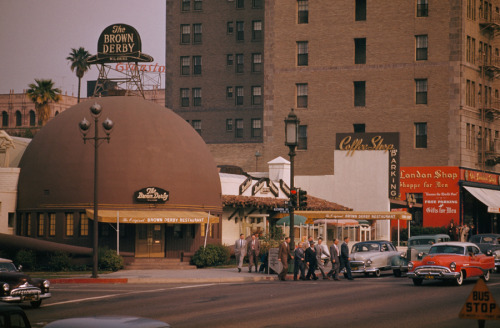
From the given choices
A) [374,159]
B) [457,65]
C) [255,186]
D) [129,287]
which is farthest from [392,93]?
[129,287]

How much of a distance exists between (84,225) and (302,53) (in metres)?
36.5

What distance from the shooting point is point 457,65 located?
70125mm

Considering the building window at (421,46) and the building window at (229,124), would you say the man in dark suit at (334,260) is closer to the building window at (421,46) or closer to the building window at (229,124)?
the building window at (421,46)

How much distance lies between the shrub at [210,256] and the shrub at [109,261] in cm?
441

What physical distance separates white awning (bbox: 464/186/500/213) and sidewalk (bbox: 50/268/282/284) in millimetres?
33777

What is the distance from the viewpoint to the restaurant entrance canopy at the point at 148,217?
41.5m

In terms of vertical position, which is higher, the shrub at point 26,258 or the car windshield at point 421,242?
the car windshield at point 421,242

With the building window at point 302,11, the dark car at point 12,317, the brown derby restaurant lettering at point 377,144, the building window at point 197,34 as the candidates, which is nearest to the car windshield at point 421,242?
the brown derby restaurant lettering at point 377,144

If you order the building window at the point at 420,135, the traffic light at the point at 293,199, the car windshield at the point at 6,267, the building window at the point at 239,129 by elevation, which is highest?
the building window at the point at 239,129

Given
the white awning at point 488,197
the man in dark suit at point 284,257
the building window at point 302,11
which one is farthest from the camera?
the building window at point 302,11

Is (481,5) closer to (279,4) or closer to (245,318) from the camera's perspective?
(279,4)

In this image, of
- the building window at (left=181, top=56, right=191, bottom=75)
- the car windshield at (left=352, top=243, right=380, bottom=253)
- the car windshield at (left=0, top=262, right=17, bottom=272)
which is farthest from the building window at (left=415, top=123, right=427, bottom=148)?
the car windshield at (left=0, top=262, right=17, bottom=272)

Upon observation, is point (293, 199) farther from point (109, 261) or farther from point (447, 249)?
point (109, 261)

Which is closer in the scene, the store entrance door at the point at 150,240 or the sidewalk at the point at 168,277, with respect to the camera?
the sidewalk at the point at 168,277
